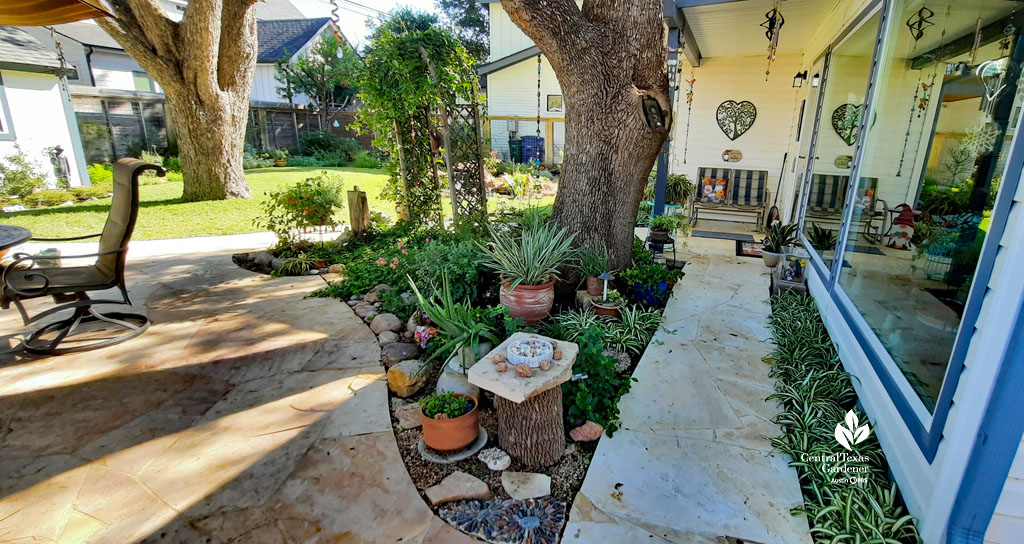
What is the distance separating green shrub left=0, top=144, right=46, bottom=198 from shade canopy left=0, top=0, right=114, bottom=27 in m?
7.13

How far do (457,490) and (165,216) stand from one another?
26.9ft

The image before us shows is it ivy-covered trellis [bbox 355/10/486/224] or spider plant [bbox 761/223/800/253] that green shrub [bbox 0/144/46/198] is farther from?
spider plant [bbox 761/223/800/253]

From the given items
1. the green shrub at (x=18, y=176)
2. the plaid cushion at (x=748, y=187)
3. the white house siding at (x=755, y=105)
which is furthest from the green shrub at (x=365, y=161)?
the plaid cushion at (x=748, y=187)

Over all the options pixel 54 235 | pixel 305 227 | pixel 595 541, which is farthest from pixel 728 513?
pixel 54 235

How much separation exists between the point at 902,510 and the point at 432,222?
5383 mm

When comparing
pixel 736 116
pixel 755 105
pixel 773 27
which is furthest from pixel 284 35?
pixel 773 27

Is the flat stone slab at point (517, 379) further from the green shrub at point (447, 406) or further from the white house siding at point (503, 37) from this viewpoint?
the white house siding at point (503, 37)

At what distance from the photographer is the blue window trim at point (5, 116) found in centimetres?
855

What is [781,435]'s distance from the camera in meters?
2.39

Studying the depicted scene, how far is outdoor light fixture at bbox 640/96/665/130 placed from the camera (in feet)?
12.1

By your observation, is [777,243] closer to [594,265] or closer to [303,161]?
[594,265]

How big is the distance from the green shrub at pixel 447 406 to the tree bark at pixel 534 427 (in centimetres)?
18

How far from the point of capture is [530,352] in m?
2.31

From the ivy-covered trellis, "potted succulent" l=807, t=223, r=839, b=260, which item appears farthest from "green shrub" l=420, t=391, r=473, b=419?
"potted succulent" l=807, t=223, r=839, b=260
